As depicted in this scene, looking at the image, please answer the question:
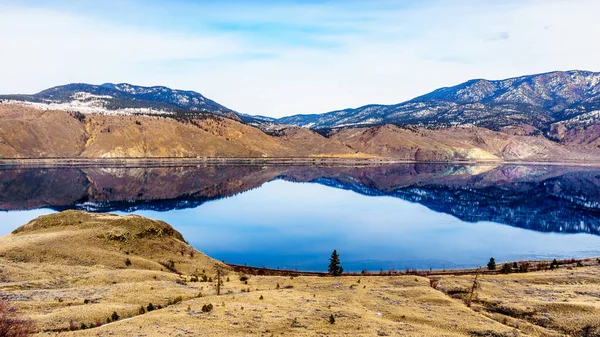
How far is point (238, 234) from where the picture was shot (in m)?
89.6

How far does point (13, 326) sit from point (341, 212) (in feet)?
327

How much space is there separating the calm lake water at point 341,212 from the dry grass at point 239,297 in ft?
79.0

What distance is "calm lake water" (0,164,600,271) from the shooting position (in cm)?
7644

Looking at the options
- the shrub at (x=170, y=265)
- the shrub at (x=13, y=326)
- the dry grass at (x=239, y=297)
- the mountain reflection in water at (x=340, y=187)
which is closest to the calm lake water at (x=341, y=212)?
the mountain reflection in water at (x=340, y=187)

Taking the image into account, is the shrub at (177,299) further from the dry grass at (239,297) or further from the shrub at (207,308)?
the shrub at (207,308)

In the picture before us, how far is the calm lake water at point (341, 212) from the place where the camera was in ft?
251

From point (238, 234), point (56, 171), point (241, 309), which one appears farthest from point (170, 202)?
point (241, 309)

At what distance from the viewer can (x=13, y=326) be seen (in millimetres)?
20125

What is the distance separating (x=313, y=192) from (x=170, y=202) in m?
50.3

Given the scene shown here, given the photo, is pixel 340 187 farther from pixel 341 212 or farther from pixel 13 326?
pixel 13 326

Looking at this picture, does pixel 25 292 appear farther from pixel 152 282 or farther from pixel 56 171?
pixel 56 171

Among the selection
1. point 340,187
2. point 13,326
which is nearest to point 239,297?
point 13,326

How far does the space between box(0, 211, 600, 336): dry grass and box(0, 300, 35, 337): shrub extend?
98 cm

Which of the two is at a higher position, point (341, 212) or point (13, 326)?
point (341, 212)
